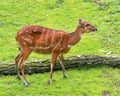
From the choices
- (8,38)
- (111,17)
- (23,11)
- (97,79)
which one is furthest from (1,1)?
(97,79)

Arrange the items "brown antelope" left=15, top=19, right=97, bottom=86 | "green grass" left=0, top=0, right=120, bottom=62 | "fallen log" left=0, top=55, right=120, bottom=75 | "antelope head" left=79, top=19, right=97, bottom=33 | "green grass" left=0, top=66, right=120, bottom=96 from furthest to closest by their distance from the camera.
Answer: "green grass" left=0, top=0, right=120, bottom=62 → "fallen log" left=0, top=55, right=120, bottom=75 → "antelope head" left=79, top=19, right=97, bottom=33 → "brown antelope" left=15, top=19, right=97, bottom=86 → "green grass" left=0, top=66, right=120, bottom=96

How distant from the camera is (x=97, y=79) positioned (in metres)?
10.0

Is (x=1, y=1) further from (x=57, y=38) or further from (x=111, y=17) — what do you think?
(x=57, y=38)

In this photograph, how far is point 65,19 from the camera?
48.7 ft

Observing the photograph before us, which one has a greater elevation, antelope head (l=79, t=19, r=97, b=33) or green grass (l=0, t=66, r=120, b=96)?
antelope head (l=79, t=19, r=97, b=33)

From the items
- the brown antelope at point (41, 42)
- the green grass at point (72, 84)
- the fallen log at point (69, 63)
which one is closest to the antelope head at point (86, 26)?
the brown antelope at point (41, 42)

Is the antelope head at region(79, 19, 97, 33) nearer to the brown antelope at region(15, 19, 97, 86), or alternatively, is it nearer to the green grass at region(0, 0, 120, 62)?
the brown antelope at region(15, 19, 97, 86)

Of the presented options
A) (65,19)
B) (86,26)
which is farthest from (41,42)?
(65,19)

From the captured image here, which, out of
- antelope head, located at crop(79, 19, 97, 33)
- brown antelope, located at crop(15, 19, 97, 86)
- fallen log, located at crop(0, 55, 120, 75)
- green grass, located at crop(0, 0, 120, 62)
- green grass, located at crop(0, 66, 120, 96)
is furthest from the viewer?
green grass, located at crop(0, 0, 120, 62)

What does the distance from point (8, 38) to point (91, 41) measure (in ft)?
9.04

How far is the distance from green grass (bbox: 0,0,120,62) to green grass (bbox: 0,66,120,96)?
1.27 meters

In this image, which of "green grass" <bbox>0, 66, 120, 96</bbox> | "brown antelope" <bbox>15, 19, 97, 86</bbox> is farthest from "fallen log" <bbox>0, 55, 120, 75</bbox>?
"brown antelope" <bbox>15, 19, 97, 86</bbox>

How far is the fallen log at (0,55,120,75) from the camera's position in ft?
→ 33.9

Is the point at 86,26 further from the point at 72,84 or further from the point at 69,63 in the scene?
the point at 72,84
